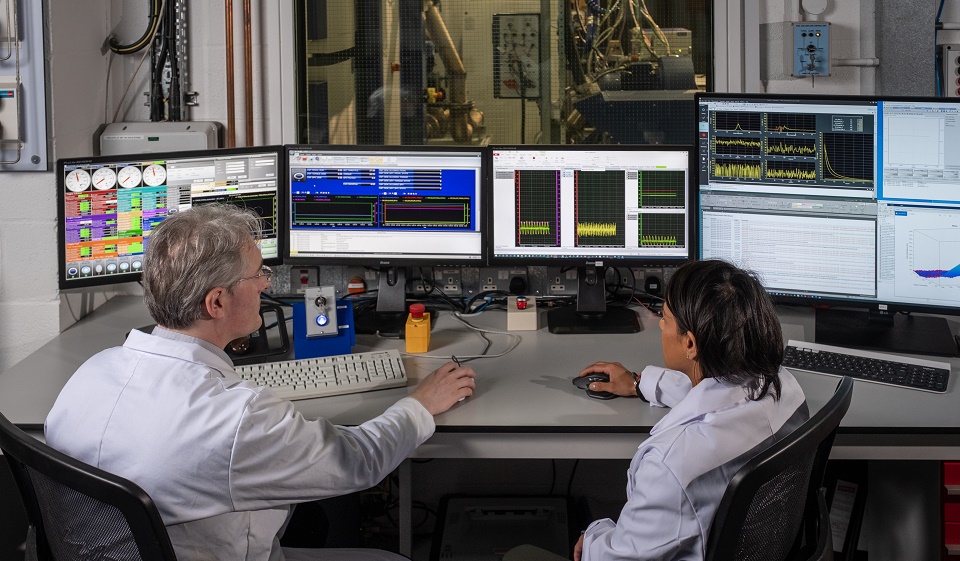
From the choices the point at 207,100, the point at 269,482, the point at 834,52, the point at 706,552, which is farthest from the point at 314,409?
the point at 834,52

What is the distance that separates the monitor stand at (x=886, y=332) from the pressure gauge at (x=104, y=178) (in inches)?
69.4

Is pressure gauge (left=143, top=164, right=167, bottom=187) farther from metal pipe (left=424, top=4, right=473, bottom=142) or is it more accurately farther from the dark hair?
the dark hair

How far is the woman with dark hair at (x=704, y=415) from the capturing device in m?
1.33

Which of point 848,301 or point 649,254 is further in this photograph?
point 649,254

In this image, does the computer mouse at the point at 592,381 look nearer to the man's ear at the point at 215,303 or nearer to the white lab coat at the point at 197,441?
the white lab coat at the point at 197,441

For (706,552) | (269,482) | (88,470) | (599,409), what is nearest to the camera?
(88,470)

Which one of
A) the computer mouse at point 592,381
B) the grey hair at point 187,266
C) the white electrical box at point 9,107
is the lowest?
the computer mouse at point 592,381

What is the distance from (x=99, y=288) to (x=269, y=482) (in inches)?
49.6

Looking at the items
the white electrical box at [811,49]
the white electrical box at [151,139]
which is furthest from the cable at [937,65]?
the white electrical box at [151,139]

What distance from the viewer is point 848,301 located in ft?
7.44

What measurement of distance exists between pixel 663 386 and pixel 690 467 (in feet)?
1.97

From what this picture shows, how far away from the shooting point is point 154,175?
235 cm

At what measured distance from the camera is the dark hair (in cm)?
140

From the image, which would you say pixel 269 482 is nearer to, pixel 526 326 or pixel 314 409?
pixel 314 409
